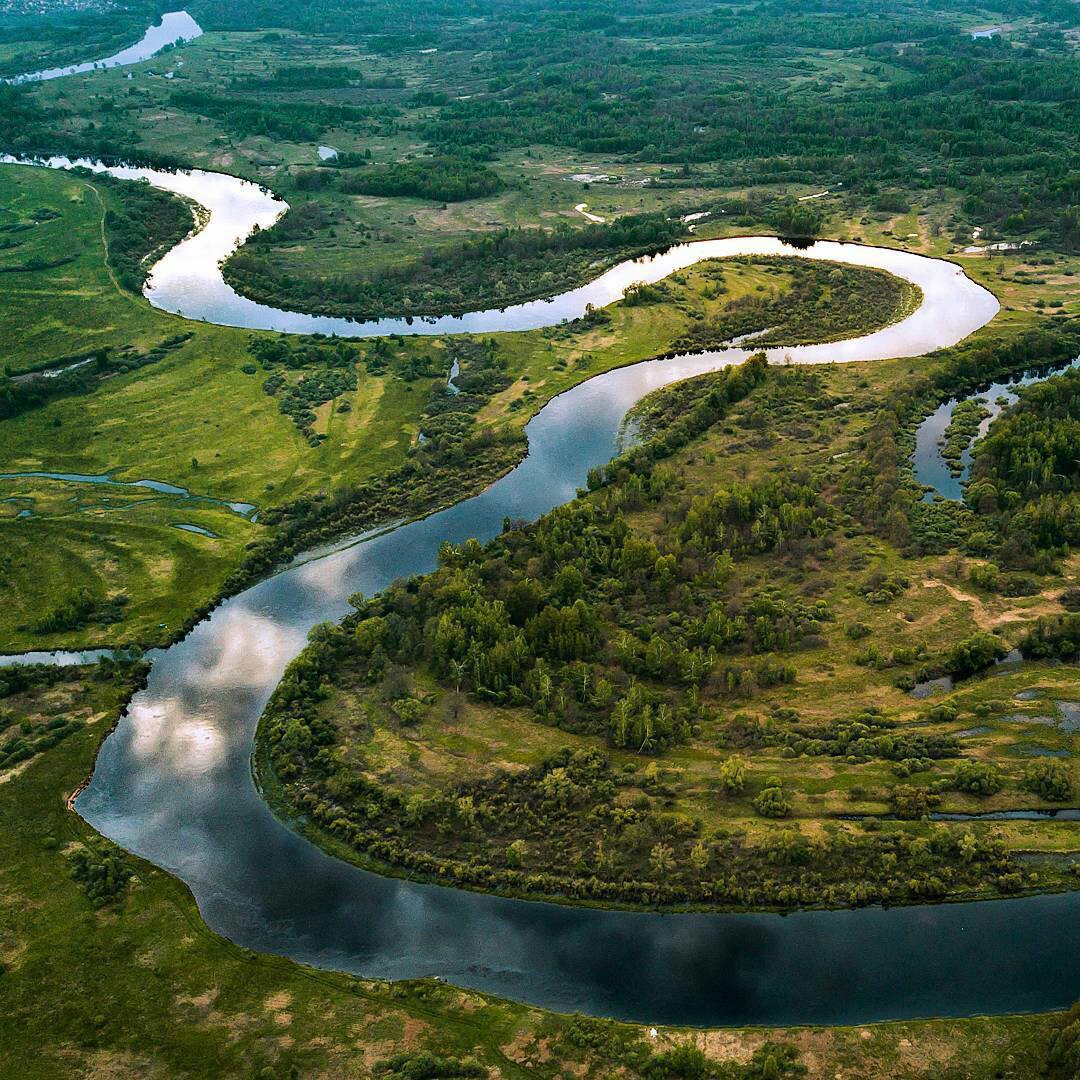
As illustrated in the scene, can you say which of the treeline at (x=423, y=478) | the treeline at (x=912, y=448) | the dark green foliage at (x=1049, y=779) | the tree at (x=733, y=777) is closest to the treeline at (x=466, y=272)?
the treeline at (x=423, y=478)

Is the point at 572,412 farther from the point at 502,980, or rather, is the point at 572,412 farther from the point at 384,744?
the point at 502,980

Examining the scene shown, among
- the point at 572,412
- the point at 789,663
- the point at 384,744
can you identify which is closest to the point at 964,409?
the point at 572,412

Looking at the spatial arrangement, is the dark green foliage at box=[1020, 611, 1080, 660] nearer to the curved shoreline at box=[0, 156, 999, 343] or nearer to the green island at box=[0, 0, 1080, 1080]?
the green island at box=[0, 0, 1080, 1080]

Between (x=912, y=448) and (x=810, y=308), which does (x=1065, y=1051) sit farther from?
(x=810, y=308)

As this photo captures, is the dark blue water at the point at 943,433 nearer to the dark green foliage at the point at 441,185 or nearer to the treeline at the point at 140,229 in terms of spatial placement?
the dark green foliage at the point at 441,185

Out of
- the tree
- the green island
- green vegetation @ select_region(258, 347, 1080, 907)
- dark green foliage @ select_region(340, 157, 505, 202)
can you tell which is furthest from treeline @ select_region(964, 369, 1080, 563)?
dark green foliage @ select_region(340, 157, 505, 202)

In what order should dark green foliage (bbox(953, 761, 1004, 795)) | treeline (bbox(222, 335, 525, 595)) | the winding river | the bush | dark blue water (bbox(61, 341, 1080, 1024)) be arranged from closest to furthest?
1. dark blue water (bbox(61, 341, 1080, 1024))
2. the winding river
3. the bush
4. dark green foliage (bbox(953, 761, 1004, 795))
5. treeline (bbox(222, 335, 525, 595))
